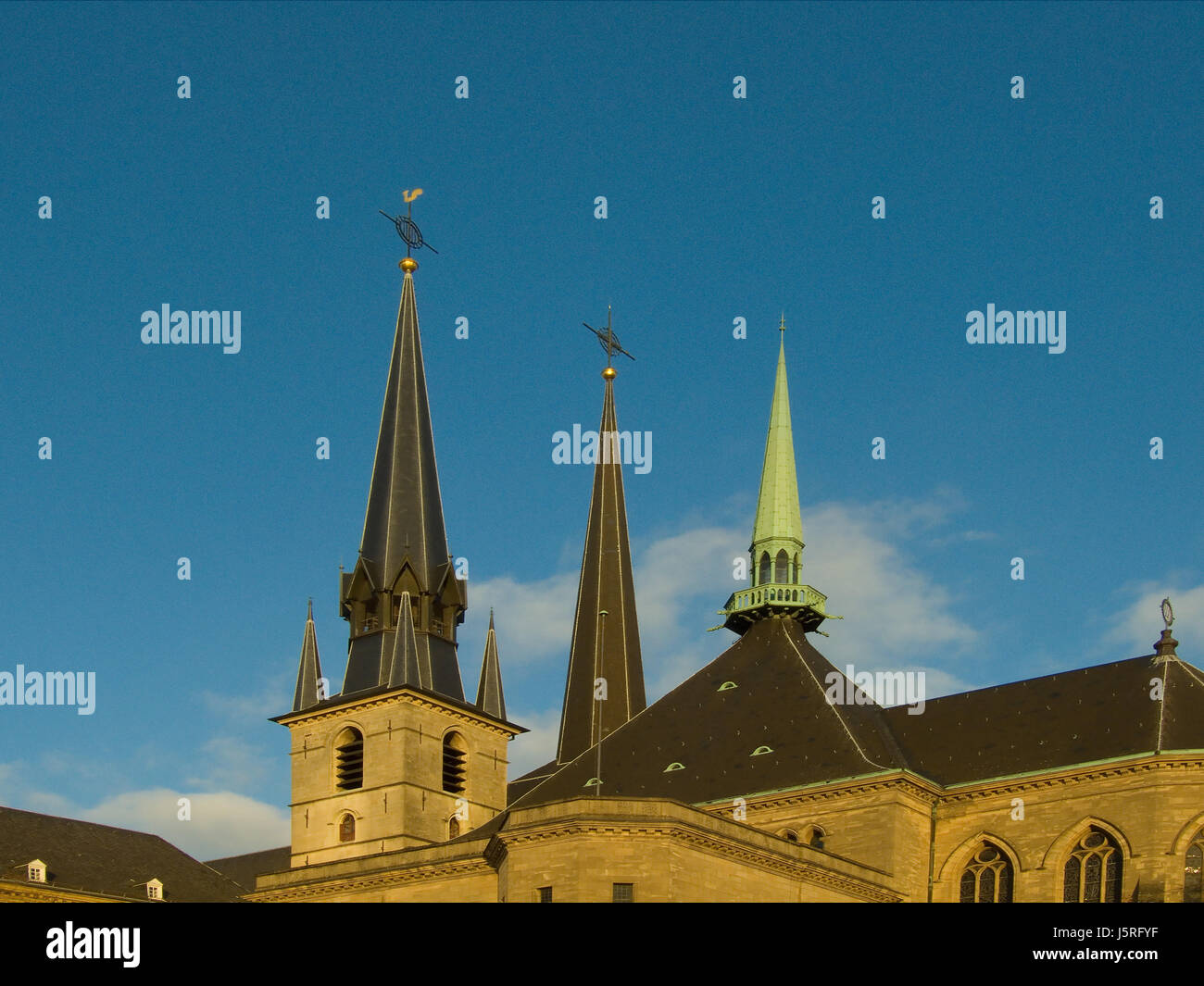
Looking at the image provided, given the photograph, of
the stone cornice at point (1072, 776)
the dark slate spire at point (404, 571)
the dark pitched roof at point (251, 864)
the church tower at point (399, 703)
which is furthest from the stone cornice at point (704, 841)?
the dark pitched roof at point (251, 864)

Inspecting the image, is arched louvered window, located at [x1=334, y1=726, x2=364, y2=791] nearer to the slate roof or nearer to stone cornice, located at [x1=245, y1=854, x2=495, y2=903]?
stone cornice, located at [x1=245, y1=854, x2=495, y2=903]

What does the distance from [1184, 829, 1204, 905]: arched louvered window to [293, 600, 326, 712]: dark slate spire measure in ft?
123

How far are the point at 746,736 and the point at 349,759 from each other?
18653mm

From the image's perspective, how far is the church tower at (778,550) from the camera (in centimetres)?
7019

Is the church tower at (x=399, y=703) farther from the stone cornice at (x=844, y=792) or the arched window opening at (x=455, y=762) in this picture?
the stone cornice at (x=844, y=792)

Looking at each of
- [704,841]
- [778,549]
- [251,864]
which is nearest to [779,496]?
[778,549]

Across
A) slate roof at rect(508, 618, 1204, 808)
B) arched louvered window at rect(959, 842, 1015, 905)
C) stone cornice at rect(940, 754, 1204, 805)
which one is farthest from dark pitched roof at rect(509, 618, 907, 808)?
arched louvered window at rect(959, 842, 1015, 905)

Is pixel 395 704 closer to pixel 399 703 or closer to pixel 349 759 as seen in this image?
pixel 399 703

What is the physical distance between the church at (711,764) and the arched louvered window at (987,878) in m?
0.08

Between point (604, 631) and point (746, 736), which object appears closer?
point (746, 736)

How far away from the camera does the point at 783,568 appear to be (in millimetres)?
71812
